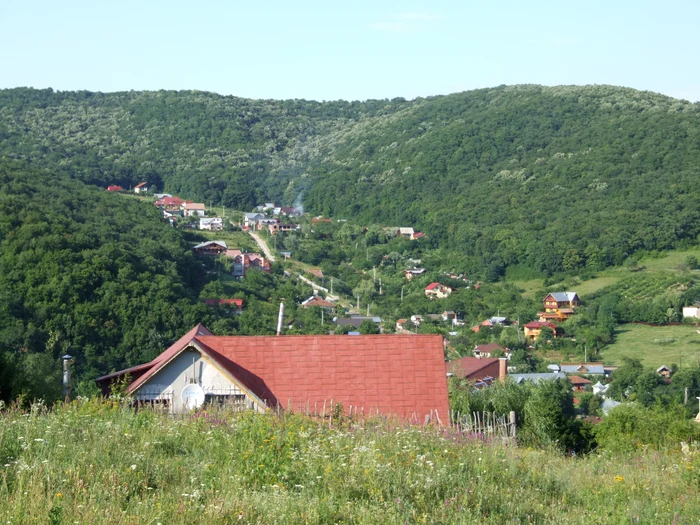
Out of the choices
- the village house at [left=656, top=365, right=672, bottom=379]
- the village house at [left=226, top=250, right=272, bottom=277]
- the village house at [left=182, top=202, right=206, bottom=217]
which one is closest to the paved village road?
the village house at [left=226, top=250, right=272, bottom=277]

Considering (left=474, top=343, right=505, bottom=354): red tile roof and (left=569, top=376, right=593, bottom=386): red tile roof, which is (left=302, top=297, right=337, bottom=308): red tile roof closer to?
(left=474, top=343, right=505, bottom=354): red tile roof

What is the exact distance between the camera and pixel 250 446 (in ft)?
19.1

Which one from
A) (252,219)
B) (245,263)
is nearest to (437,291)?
(245,263)

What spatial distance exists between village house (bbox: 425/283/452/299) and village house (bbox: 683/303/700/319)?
679 inches

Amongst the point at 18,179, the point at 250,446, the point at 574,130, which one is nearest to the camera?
the point at 250,446

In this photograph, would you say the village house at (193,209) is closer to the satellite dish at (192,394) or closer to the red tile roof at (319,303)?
the red tile roof at (319,303)

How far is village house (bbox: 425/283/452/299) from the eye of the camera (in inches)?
2589

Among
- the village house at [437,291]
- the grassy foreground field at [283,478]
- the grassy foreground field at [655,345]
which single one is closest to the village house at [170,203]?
the village house at [437,291]

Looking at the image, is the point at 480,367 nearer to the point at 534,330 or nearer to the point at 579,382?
the point at 579,382

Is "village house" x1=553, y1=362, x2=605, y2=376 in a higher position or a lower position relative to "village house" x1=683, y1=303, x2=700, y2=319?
lower

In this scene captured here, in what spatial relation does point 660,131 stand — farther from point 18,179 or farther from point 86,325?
point 86,325

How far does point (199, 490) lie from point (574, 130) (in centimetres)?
10522

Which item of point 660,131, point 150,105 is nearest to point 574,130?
point 660,131

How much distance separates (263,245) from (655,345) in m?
38.0
